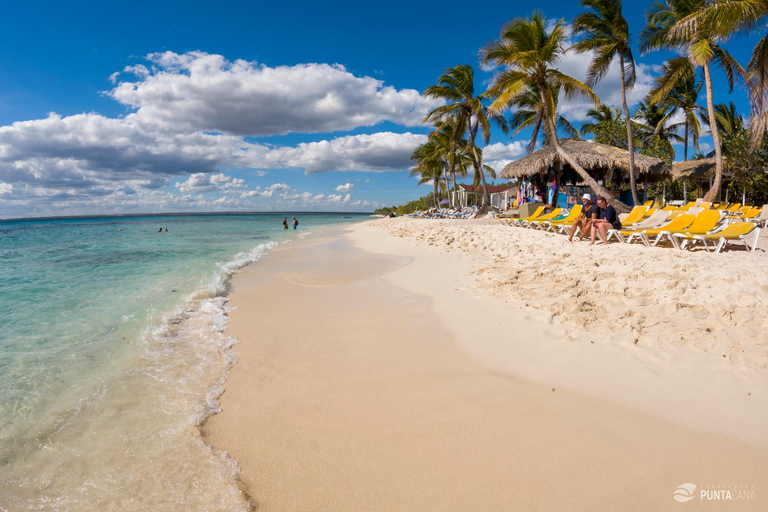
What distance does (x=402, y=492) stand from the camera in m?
1.82

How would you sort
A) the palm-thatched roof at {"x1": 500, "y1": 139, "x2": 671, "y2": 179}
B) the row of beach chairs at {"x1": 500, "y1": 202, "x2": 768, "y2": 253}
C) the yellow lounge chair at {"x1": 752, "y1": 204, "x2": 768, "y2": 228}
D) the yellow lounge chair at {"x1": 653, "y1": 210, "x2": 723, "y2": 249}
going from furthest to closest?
the palm-thatched roof at {"x1": 500, "y1": 139, "x2": 671, "y2": 179}, the yellow lounge chair at {"x1": 752, "y1": 204, "x2": 768, "y2": 228}, the yellow lounge chair at {"x1": 653, "y1": 210, "x2": 723, "y2": 249}, the row of beach chairs at {"x1": 500, "y1": 202, "x2": 768, "y2": 253}

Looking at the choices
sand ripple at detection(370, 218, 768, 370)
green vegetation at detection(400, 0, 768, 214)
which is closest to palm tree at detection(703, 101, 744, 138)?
green vegetation at detection(400, 0, 768, 214)

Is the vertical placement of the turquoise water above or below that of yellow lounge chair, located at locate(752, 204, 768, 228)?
below

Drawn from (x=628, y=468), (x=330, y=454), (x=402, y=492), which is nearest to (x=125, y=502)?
(x=330, y=454)

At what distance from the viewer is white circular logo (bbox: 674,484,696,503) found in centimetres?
173

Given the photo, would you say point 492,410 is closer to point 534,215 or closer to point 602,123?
point 534,215

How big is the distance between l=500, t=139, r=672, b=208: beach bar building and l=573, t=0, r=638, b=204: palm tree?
165 cm

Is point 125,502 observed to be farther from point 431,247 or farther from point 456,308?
point 431,247

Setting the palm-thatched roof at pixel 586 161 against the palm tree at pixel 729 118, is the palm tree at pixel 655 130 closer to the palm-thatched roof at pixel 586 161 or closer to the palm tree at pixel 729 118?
the palm tree at pixel 729 118

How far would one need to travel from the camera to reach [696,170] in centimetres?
1931

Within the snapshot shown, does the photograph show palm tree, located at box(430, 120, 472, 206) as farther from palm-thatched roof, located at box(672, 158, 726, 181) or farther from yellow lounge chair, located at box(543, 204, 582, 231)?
yellow lounge chair, located at box(543, 204, 582, 231)

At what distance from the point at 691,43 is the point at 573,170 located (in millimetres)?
5831

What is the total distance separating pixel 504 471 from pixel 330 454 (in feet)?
3.21

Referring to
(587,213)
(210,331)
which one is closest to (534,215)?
(587,213)
